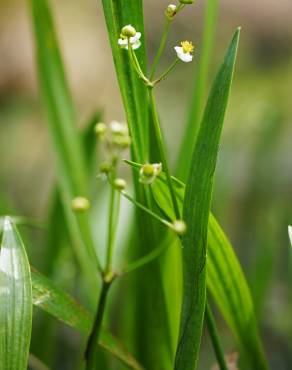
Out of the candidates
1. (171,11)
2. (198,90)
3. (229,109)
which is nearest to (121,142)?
(171,11)

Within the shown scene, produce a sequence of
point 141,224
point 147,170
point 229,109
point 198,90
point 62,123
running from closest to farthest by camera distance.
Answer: point 147,170
point 141,224
point 198,90
point 62,123
point 229,109

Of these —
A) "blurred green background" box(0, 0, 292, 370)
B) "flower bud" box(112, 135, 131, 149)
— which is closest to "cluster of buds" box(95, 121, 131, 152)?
"flower bud" box(112, 135, 131, 149)

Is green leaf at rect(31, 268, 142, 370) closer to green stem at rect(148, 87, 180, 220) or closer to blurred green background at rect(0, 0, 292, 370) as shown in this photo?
green stem at rect(148, 87, 180, 220)

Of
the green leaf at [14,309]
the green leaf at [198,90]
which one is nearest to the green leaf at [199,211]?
the green leaf at [14,309]

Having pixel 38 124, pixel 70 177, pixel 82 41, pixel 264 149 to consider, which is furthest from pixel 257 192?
pixel 82 41

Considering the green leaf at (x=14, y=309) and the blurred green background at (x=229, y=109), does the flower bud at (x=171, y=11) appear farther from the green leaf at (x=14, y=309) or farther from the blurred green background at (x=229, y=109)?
the blurred green background at (x=229, y=109)

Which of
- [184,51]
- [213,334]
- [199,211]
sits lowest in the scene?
[213,334]

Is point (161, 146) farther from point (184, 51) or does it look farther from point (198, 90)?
point (198, 90)
